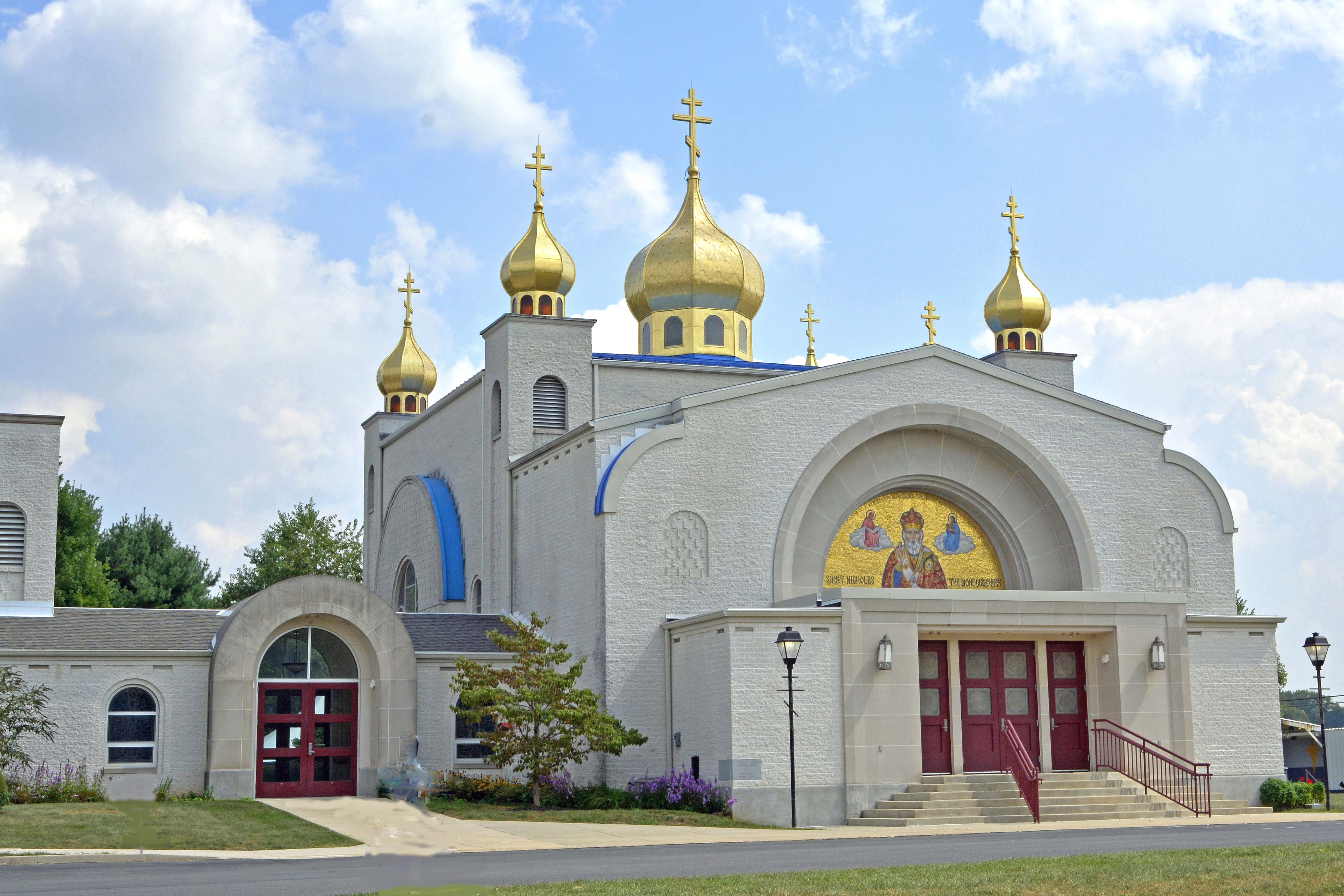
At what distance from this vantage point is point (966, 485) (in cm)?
3078

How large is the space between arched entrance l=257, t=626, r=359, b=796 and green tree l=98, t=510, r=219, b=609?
29430 mm

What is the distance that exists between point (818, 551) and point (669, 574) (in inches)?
127

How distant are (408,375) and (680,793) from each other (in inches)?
833

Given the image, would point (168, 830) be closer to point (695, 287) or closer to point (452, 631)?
point (452, 631)

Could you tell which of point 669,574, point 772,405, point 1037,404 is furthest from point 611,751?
point 1037,404

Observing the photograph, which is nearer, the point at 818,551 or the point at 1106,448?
the point at 818,551

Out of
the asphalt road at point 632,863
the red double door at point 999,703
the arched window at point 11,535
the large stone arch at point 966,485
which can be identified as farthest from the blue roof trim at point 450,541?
the asphalt road at point 632,863

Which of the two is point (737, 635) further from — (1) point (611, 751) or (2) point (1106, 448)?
(2) point (1106, 448)

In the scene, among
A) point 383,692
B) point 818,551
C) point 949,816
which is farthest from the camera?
point 818,551

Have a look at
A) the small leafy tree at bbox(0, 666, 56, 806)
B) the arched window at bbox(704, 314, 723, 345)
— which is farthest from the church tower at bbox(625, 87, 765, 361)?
the small leafy tree at bbox(0, 666, 56, 806)

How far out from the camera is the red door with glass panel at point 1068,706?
1100 inches

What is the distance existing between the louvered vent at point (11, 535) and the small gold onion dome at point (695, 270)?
1525 cm

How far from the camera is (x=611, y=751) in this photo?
2580 centimetres

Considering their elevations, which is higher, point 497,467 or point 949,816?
point 497,467
